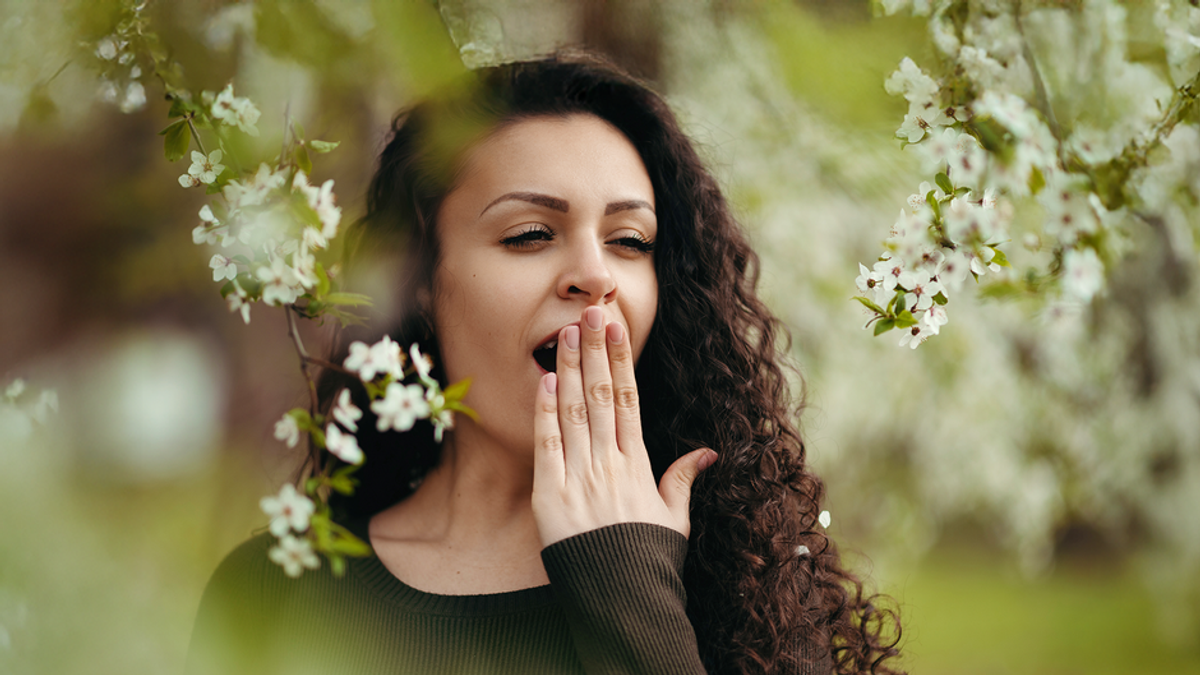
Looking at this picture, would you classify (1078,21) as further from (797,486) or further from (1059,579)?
(1059,579)

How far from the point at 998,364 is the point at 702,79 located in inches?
77.1

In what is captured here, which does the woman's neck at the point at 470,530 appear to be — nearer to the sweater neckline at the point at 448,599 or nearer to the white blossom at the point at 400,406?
the sweater neckline at the point at 448,599

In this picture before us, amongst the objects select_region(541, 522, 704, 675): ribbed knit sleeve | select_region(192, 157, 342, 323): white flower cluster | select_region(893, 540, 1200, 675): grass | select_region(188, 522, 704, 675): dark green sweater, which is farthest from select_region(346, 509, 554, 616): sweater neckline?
select_region(893, 540, 1200, 675): grass

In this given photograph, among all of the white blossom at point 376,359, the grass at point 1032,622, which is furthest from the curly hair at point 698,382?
the grass at point 1032,622

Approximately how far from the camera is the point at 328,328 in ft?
6.28

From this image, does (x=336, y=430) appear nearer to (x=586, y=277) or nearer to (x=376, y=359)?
(x=376, y=359)

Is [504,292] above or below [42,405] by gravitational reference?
above

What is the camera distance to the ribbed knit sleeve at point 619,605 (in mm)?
1111

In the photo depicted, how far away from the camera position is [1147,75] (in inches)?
56.3

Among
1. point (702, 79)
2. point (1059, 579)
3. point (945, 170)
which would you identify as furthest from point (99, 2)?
point (1059, 579)

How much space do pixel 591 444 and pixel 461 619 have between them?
40 centimetres

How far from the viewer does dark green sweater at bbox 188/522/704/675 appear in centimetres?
113

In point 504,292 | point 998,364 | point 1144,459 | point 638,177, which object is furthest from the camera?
point 1144,459

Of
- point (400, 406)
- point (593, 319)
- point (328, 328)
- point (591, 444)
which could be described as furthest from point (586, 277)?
point (328, 328)
